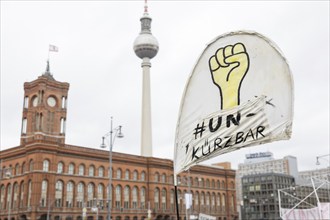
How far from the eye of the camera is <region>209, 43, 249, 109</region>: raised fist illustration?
467 centimetres

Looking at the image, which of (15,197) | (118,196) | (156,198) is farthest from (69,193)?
(156,198)

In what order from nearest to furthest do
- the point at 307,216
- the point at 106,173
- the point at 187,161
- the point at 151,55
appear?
the point at 187,161 < the point at 307,216 < the point at 106,173 < the point at 151,55

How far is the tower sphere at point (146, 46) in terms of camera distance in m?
103

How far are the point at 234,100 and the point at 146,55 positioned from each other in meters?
101

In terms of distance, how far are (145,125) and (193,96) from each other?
9299cm

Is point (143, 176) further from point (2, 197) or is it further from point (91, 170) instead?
point (2, 197)

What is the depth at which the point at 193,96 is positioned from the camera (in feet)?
17.4

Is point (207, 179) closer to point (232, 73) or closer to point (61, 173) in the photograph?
point (61, 173)

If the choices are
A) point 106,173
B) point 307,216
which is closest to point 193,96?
point 307,216

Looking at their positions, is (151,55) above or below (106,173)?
above

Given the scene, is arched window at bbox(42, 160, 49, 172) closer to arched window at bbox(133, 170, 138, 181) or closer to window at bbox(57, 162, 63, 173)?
window at bbox(57, 162, 63, 173)

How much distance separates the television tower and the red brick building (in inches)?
716

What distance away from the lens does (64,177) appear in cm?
6275

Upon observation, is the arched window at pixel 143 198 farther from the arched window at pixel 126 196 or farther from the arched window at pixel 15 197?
the arched window at pixel 15 197
